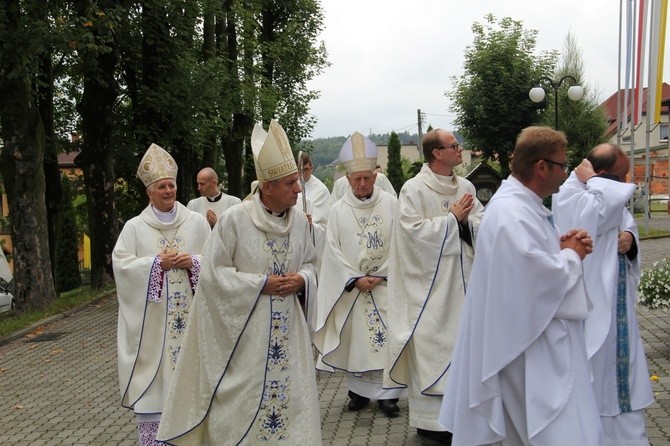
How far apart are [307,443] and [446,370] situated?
5.86 ft

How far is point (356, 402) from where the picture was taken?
28.0 ft

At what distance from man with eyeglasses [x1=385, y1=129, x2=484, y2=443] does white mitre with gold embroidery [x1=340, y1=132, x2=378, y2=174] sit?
1.21 meters

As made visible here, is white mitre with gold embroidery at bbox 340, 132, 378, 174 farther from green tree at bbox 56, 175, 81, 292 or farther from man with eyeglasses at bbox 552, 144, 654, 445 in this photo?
green tree at bbox 56, 175, 81, 292

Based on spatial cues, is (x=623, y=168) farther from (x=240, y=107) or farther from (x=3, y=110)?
(x=240, y=107)

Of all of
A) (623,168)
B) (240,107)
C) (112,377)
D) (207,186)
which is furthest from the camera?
(240,107)

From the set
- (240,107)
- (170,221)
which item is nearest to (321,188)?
(170,221)

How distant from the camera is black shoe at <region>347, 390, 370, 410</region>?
8508mm

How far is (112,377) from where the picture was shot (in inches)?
452

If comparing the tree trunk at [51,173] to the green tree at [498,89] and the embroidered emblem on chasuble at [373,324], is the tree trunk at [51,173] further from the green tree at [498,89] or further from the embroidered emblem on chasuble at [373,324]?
the green tree at [498,89]

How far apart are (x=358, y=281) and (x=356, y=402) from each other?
1039 mm

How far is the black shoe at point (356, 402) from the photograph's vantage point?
27.9ft

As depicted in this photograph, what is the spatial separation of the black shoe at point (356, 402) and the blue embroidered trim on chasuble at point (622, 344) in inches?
112

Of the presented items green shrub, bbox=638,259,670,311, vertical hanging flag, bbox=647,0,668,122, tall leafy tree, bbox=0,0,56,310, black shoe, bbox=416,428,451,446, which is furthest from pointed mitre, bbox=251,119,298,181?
vertical hanging flag, bbox=647,0,668,122

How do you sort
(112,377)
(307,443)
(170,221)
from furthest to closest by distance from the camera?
(112,377), (170,221), (307,443)
